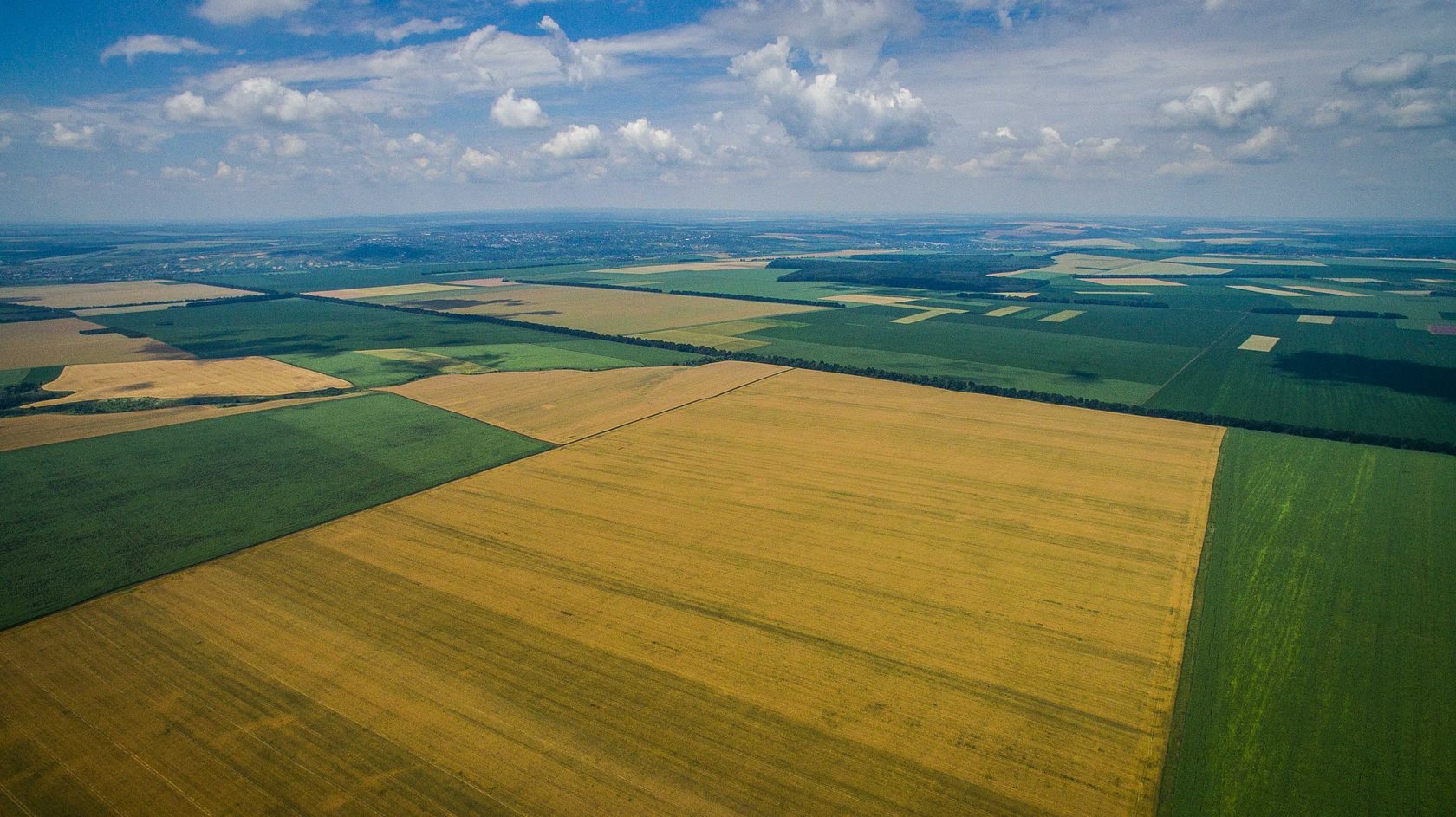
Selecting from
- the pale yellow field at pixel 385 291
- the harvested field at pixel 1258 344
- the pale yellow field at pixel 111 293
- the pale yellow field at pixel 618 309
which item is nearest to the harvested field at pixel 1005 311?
the pale yellow field at pixel 618 309

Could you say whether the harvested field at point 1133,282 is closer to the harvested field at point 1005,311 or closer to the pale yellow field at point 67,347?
the harvested field at point 1005,311

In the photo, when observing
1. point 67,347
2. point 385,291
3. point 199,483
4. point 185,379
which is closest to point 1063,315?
point 199,483

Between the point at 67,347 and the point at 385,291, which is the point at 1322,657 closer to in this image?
the point at 67,347

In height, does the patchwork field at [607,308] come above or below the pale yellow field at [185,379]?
above

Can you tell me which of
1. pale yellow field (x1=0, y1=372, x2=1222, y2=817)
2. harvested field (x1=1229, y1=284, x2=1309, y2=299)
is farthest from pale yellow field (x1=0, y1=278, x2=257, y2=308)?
harvested field (x1=1229, y1=284, x2=1309, y2=299)

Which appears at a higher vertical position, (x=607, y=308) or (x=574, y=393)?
(x=607, y=308)

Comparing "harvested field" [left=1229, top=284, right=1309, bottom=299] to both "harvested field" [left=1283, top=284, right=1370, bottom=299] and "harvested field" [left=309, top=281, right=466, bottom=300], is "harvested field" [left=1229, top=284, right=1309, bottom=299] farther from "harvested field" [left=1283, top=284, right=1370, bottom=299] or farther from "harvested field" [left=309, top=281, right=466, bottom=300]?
"harvested field" [left=309, top=281, right=466, bottom=300]

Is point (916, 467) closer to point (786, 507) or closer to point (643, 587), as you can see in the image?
point (786, 507)
